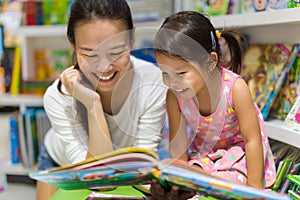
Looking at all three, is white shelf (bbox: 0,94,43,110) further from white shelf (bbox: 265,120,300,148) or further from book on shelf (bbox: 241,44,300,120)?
white shelf (bbox: 265,120,300,148)

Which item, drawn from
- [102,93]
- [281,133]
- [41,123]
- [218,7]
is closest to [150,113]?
[102,93]

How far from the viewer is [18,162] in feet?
6.13

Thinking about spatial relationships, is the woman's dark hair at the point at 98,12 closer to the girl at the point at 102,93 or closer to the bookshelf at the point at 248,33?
the girl at the point at 102,93

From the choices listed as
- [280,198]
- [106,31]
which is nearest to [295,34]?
[106,31]

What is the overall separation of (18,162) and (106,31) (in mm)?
1149

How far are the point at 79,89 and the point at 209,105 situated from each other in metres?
0.38

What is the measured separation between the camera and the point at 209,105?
1.04m

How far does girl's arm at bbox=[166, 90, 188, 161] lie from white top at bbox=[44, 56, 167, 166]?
0.07 meters

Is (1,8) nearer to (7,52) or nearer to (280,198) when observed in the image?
(7,52)

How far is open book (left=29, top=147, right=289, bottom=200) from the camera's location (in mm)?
627

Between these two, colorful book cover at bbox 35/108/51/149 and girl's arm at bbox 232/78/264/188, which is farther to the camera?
colorful book cover at bbox 35/108/51/149

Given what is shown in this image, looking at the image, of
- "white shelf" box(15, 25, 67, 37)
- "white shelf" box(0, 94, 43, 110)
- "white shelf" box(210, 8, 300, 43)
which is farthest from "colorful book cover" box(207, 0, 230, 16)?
"white shelf" box(0, 94, 43, 110)

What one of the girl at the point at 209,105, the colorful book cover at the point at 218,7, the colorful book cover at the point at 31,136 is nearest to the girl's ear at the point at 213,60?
the girl at the point at 209,105

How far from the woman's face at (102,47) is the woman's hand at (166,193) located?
39cm
